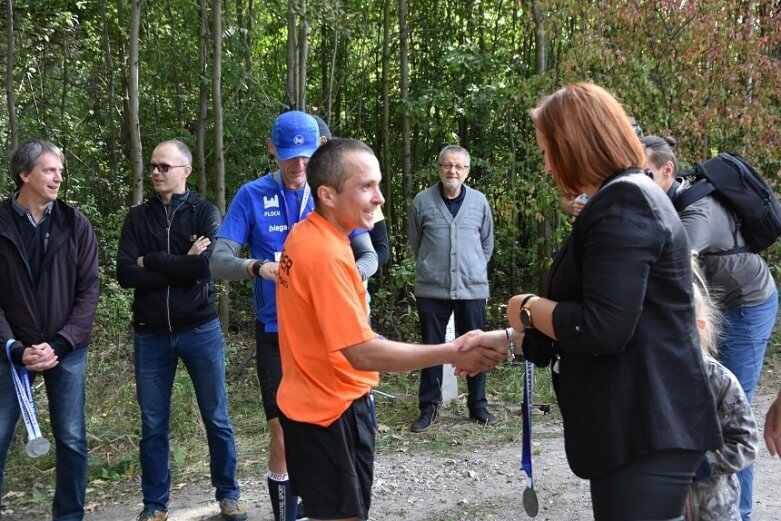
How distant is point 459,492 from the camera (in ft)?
17.3

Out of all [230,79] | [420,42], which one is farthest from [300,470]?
[420,42]

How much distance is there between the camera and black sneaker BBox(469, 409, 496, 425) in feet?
22.6

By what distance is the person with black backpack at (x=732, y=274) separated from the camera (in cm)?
375

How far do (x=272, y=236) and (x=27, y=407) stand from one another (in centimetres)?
169

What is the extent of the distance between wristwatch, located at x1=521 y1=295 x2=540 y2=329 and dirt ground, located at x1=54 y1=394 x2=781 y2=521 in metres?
2.75

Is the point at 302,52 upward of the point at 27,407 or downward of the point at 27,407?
upward

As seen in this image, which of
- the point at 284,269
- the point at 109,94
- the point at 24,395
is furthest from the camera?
the point at 109,94

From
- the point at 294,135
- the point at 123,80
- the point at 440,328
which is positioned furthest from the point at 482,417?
the point at 123,80

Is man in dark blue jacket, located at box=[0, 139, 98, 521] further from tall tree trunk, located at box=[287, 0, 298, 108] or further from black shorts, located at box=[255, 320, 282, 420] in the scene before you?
tall tree trunk, located at box=[287, 0, 298, 108]

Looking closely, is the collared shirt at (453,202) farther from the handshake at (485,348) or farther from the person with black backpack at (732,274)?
the handshake at (485,348)

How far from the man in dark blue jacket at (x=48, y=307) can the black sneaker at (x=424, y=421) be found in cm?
309

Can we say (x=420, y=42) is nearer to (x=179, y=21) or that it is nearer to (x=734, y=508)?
(x=179, y=21)

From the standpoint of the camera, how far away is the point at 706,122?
798cm

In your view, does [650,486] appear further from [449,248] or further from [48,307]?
[449,248]
